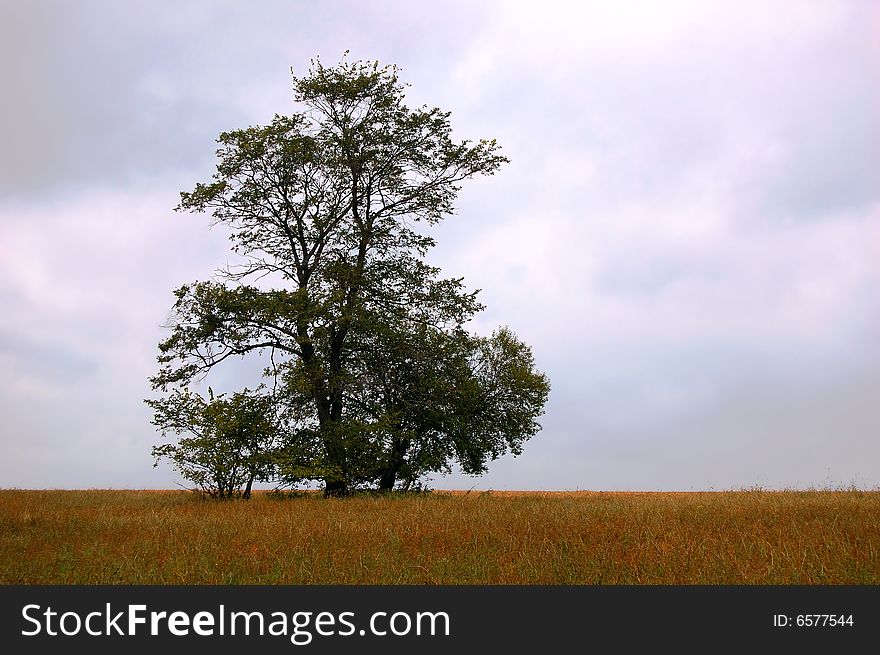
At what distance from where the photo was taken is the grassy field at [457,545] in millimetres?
9758

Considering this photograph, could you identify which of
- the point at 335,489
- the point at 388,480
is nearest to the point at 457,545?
the point at 335,489

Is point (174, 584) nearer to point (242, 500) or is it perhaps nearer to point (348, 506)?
point (348, 506)

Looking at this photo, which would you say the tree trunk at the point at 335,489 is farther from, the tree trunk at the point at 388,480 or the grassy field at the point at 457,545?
the grassy field at the point at 457,545

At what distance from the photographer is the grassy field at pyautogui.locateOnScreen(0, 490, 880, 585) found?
32.0 ft

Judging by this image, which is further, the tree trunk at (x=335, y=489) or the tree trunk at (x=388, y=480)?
the tree trunk at (x=388, y=480)

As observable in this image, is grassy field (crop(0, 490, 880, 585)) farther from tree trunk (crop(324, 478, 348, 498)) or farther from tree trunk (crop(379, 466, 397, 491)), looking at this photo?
tree trunk (crop(379, 466, 397, 491))

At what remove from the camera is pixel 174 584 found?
9477 millimetres

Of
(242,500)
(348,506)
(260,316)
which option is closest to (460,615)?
(348,506)

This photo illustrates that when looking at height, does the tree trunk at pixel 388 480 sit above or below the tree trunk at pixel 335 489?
above

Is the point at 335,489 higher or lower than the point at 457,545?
higher

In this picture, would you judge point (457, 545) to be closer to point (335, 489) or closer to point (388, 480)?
point (335, 489)

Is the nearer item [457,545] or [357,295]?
[457,545]

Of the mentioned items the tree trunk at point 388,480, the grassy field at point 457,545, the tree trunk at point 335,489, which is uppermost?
the tree trunk at point 388,480

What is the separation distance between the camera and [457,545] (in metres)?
12.0
